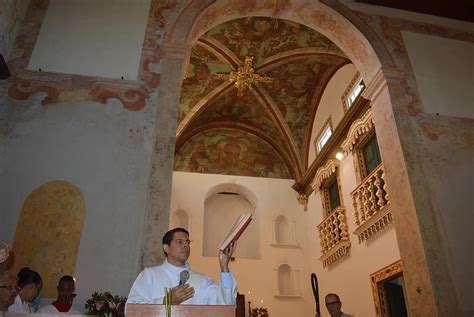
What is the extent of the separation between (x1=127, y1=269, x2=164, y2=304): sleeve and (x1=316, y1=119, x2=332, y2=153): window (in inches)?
414

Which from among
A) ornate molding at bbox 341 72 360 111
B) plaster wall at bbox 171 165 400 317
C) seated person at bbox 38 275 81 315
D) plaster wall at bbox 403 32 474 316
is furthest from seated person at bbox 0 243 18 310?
ornate molding at bbox 341 72 360 111

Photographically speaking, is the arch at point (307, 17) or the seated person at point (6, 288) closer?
the seated person at point (6, 288)

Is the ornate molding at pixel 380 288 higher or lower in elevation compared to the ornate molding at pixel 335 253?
lower

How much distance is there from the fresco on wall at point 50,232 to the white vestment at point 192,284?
1940mm

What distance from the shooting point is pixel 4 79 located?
566cm

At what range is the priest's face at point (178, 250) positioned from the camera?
10.5 feet

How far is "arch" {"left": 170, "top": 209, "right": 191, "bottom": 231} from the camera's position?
13953 mm

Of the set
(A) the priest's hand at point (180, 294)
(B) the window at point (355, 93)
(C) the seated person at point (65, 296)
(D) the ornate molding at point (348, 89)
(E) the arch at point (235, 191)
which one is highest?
(D) the ornate molding at point (348, 89)

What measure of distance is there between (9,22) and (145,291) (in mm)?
4701

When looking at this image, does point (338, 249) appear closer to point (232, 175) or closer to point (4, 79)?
point (232, 175)

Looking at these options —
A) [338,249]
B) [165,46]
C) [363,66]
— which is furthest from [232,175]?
[165,46]

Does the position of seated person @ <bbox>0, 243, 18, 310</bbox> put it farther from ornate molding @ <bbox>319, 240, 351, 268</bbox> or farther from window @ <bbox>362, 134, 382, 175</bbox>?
ornate molding @ <bbox>319, 240, 351, 268</bbox>

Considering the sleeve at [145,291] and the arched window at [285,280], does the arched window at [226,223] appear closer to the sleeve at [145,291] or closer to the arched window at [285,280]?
the arched window at [285,280]

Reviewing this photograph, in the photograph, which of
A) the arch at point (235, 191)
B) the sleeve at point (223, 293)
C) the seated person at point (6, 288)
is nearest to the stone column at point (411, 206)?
the sleeve at point (223, 293)
